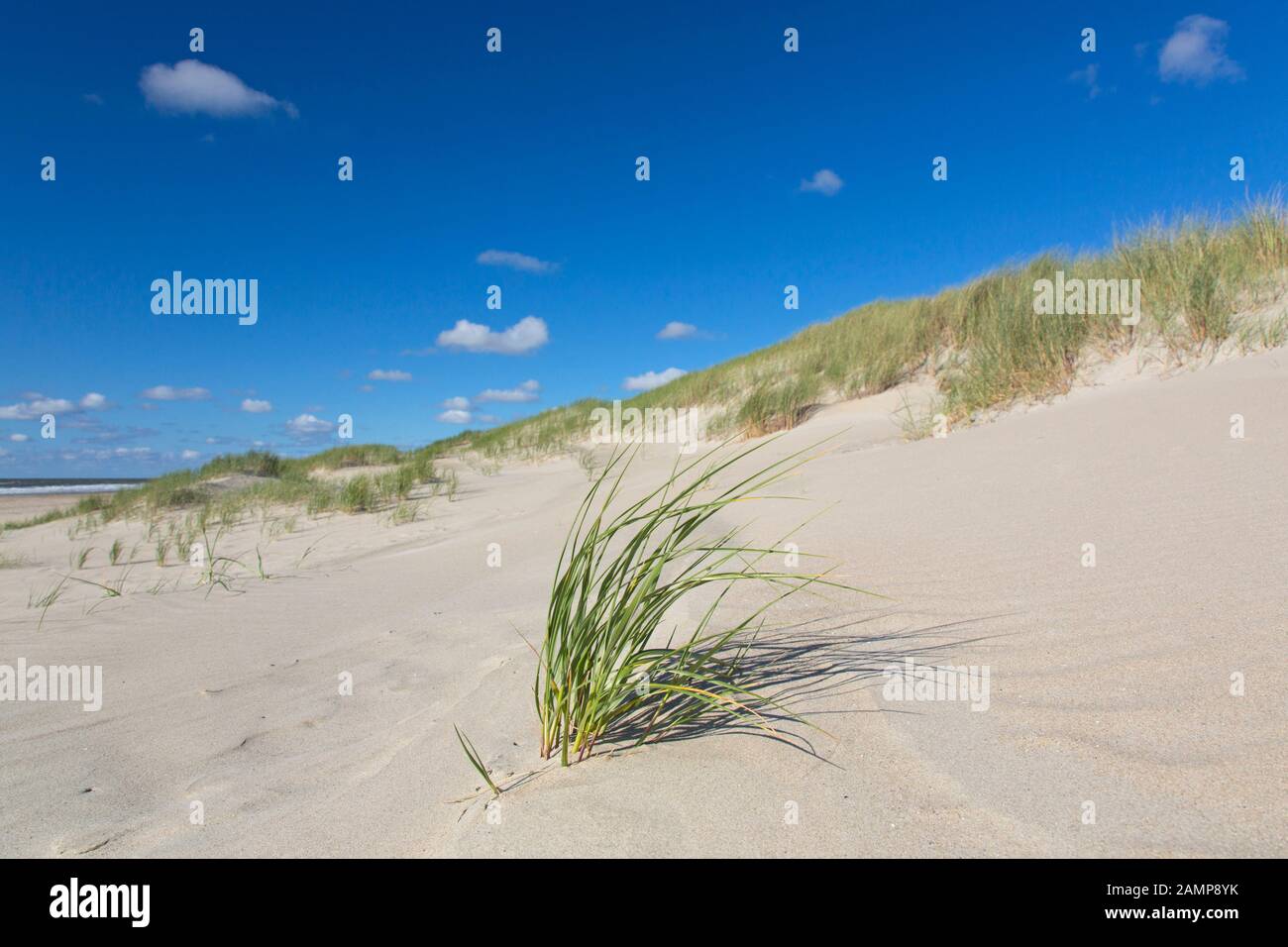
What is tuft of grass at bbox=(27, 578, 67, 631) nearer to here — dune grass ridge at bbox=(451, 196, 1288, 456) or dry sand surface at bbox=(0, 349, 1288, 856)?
dry sand surface at bbox=(0, 349, 1288, 856)

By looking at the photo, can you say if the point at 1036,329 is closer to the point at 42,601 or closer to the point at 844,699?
the point at 844,699

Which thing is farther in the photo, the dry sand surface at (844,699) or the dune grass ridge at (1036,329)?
the dune grass ridge at (1036,329)

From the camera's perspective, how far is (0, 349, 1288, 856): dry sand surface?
4.45 feet

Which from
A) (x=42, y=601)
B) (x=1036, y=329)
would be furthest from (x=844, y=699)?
(x=1036, y=329)

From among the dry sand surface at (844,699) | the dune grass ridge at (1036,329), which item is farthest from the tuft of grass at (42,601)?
the dune grass ridge at (1036,329)

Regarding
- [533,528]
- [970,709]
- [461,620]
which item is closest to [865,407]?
[533,528]

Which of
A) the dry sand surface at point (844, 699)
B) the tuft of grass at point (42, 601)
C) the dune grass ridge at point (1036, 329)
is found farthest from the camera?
the dune grass ridge at point (1036, 329)

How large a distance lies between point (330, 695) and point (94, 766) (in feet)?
2.22

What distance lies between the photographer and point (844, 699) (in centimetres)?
190

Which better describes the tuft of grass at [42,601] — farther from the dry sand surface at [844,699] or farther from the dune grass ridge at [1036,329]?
the dune grass ridge at [1036,329]

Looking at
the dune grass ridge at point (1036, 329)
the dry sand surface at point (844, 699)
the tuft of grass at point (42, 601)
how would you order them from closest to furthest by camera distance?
the dry sand surface at point (844, 699) → the tuft of grass at point (42, 601) → the dune grass ridge at point (1036, 329)

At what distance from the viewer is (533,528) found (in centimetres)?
555

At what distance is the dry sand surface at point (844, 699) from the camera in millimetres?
1357
